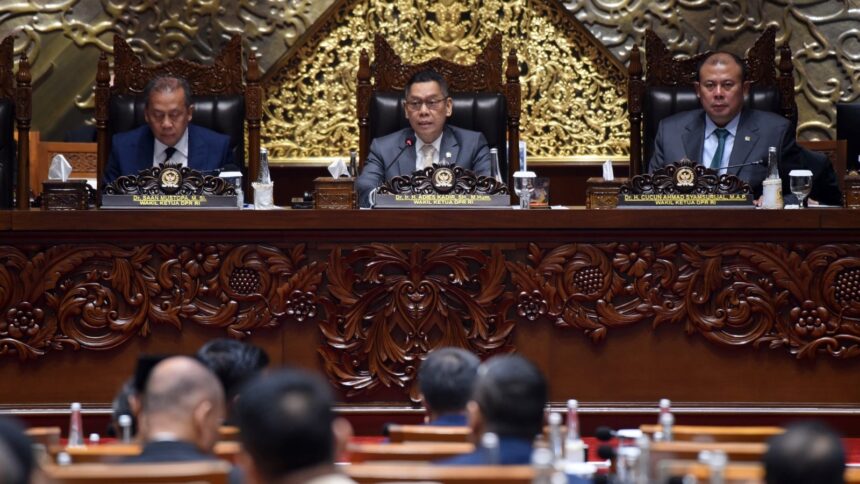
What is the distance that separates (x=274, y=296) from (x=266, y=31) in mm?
3304

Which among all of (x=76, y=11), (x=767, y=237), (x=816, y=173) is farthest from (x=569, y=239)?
(x=76, y=11)

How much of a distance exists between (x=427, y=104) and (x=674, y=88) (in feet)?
4.18

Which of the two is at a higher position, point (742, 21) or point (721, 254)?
point (742, 21)

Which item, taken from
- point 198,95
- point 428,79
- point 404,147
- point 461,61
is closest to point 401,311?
point 404,147

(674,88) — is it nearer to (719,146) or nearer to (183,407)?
(719,146)

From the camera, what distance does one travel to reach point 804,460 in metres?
2.24

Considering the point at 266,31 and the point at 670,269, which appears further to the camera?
the point at 266,31

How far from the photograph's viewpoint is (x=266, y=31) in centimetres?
797

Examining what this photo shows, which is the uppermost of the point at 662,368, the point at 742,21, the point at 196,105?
the point at 742,21

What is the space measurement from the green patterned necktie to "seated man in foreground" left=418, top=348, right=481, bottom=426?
3058mm

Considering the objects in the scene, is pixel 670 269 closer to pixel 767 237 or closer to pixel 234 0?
pixel 767 237

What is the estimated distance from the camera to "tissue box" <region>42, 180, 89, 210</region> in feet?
16.7

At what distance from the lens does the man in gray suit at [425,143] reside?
6027mm

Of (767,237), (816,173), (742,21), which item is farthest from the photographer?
(742,21)
